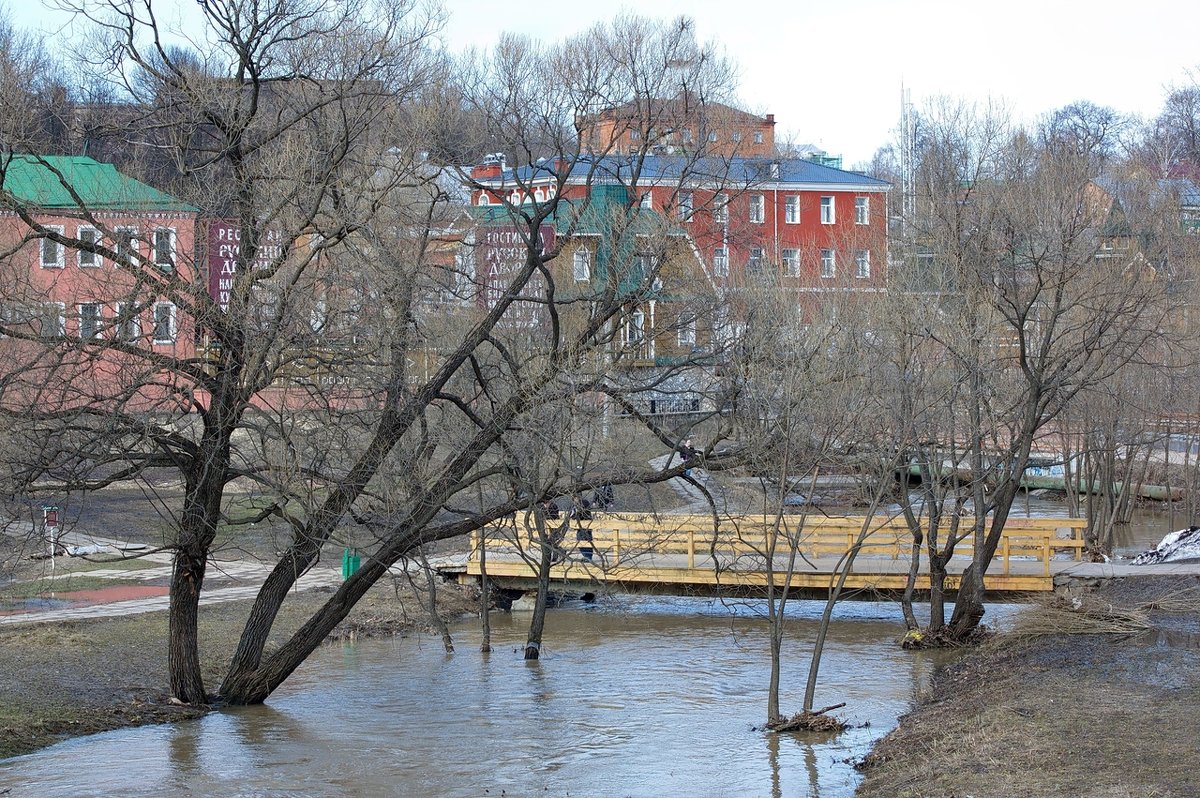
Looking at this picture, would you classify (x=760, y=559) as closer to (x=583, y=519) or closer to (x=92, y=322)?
(x=583, y=519)

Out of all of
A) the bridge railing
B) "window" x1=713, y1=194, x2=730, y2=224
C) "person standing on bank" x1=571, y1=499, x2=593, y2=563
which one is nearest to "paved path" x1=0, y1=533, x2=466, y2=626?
"person standing on bank" x1=571, y1=499, x2=593, y2=563

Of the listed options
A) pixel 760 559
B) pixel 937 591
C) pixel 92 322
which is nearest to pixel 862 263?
pixel 760 559

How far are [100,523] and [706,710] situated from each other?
20100 millimetres

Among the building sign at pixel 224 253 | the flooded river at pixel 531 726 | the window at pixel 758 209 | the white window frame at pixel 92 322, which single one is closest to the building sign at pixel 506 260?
the flooded river at pixel 531 726

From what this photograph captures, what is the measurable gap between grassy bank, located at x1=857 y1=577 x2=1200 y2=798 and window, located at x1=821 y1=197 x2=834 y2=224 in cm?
3636

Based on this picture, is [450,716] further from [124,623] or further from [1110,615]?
[1110,615]

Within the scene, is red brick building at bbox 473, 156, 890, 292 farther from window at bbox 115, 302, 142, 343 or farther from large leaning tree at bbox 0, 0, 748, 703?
window at bbox 115, 302, 142, 343

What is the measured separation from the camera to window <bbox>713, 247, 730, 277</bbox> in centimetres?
2803

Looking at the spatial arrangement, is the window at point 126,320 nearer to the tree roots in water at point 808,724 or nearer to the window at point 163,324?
the window at point 163,324

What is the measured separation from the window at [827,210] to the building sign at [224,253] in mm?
42948

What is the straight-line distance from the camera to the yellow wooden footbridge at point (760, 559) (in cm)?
2245

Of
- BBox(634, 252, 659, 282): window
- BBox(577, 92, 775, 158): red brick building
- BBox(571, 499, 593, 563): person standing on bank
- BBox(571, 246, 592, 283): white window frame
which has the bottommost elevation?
BBox(571, 499, 593, 563): person standing on bank

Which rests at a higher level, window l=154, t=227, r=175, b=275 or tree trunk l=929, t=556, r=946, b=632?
window l=154, t=227, r=175, b=275

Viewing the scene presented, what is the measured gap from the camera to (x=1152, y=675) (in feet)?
48.8
